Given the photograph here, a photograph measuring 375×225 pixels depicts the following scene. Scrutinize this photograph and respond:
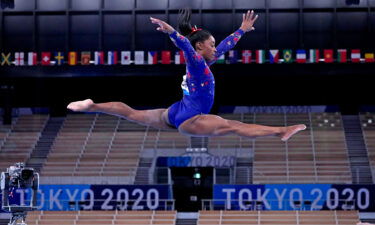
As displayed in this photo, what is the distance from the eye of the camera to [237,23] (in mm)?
23703

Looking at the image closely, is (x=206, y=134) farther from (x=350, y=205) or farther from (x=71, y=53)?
(x=71, y=53)

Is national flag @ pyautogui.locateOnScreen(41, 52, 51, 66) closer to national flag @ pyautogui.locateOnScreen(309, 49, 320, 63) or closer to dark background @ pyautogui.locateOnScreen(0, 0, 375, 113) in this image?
dark background @ pyautogui.locateOnScreen(0, 0, 375, 113)

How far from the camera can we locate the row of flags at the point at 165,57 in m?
23.1

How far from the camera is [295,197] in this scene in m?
20.1

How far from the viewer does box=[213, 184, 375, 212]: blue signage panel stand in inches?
780

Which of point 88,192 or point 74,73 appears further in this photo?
point 74,73

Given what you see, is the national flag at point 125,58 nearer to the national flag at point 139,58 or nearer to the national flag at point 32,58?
the national flag at point 139,58

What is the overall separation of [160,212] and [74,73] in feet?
19.9

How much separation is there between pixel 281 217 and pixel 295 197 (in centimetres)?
72

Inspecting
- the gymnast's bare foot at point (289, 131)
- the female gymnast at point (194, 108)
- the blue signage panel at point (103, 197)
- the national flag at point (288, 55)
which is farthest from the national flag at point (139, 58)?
the gymnast's bare foot at point (289, 131)

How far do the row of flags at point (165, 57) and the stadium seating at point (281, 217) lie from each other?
17.2 feet

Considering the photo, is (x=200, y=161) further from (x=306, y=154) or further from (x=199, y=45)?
(x=199, y=45)

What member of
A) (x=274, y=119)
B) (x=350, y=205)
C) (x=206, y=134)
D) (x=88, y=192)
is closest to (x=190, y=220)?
(x=88, y=192)

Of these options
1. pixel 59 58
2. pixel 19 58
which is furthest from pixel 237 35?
pixel 19 58
